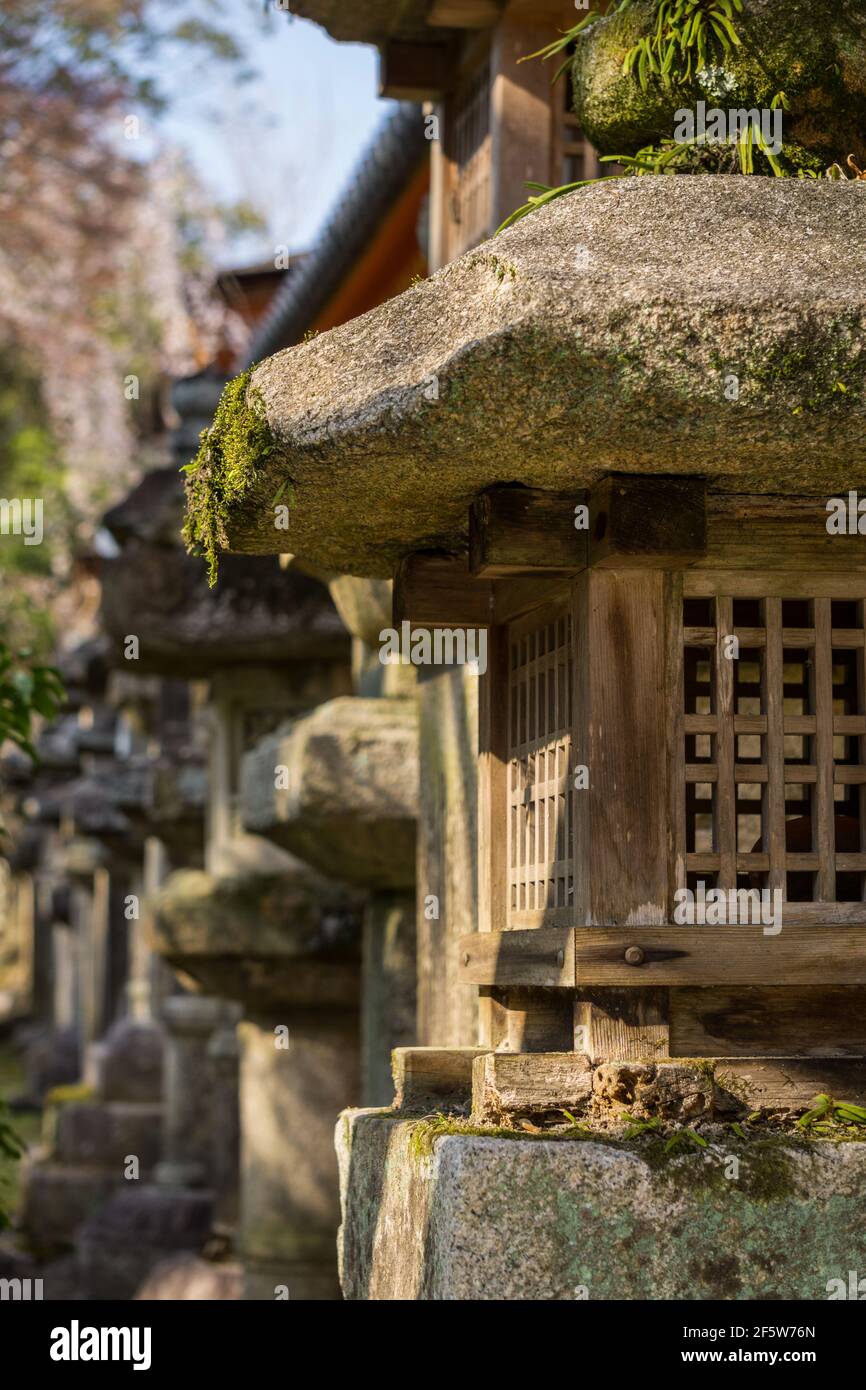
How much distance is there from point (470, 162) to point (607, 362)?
3574 mm

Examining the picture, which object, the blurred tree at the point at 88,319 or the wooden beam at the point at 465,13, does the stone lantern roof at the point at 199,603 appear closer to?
the wooden beam at the point at 465,13

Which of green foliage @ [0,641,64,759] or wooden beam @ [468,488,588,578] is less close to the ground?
wooden beam @ [468,488,588,578]

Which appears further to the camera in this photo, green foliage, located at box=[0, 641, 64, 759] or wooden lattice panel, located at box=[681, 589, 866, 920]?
green foliage, located at box=[0, 641, 64, 759]

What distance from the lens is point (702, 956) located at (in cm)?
388

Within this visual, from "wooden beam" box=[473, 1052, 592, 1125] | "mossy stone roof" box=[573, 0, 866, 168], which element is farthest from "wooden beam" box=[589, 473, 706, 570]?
"wooden beam" box=[473, 1052, 592, 1125]

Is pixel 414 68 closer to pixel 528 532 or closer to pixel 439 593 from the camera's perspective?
pixel 439 593

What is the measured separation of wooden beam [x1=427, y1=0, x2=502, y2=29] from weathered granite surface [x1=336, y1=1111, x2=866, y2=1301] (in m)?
4.05

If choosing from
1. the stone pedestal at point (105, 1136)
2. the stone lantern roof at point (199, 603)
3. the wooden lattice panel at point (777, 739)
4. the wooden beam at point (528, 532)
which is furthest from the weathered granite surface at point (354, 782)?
the stone pedestal at point (105, 1136)

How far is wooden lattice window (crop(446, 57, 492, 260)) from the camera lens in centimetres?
650

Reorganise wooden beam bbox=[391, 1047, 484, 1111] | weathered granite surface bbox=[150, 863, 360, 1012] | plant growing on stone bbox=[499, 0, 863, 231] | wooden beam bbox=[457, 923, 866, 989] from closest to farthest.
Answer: wooden beam bbox=[457, 923, 866, 989] → plant growing on stone bbox=[499, 0, 863, 231] → wooden beam bbox=[391, 1047, 484, 1111] → weathered granite surface bbox=[150, 863, 360, 1012]

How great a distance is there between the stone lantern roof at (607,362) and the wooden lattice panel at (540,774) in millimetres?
536

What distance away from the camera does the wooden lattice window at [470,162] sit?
21.3ft

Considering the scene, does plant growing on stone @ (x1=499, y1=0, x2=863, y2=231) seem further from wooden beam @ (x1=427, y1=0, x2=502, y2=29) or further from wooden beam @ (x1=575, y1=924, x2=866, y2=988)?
wooden beam @ (x1=427, y1=0, x2=502, y2=29)
